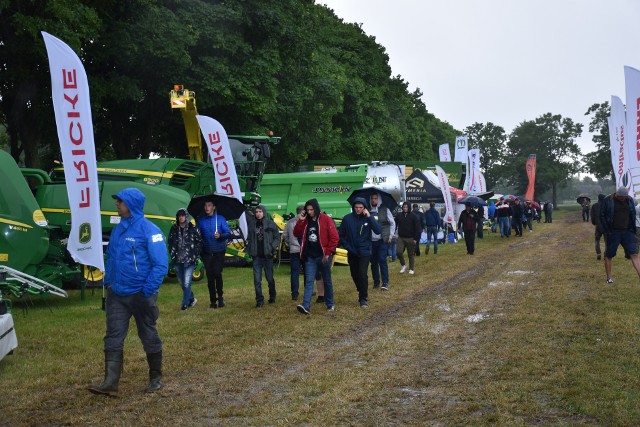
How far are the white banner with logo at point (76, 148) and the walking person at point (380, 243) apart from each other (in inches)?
245

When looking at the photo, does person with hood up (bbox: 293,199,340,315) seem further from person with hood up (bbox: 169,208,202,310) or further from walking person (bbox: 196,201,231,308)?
person with hood up (bbox: 169,208,202,310)

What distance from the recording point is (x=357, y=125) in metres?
51.9

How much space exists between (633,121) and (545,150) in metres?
108

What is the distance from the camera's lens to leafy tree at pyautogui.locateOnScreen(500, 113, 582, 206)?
383 feet

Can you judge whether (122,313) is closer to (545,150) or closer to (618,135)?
(618,135)

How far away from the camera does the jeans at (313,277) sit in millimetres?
12930

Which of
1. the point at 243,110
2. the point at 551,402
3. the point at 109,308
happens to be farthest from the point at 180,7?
the point at 551,402

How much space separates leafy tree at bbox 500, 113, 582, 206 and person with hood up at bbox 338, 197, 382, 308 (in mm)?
104979

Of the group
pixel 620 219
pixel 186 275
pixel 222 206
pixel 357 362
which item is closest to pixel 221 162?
pixel 222 206

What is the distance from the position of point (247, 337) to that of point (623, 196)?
7645mm

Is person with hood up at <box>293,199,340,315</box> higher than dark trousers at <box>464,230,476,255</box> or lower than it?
higher

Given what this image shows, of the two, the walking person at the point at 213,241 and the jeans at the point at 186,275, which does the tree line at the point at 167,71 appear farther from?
the jeans at the point at 186,275

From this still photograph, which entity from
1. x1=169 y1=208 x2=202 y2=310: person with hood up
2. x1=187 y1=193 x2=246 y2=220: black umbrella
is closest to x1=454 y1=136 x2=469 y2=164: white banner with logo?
x1=187 y1=193 x2=246 y2=220: black umbrella

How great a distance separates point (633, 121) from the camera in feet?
52.5
